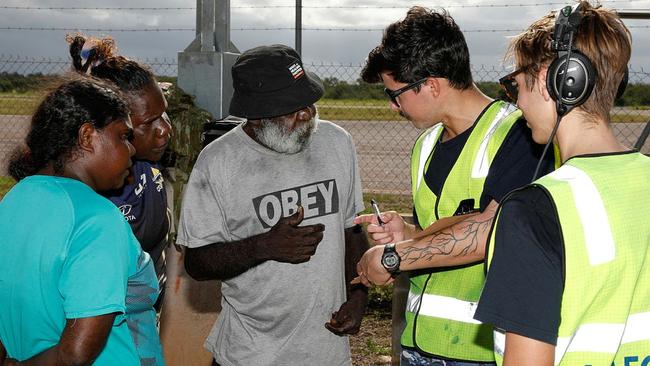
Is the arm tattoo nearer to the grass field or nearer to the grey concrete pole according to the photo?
the grey concrete pole

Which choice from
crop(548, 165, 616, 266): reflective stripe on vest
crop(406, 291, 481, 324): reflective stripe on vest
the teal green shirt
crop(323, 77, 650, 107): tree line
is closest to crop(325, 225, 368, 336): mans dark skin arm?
crop(406, 291, 481, 324): reflective stripe on vest

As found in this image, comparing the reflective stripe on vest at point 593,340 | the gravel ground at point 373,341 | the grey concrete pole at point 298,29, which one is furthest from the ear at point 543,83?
the grey concrete pole at point 298,29

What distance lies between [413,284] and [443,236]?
0.46 meters

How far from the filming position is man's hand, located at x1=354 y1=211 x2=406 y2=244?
3287 millimetres

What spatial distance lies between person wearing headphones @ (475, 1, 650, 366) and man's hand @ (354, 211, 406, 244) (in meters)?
1.39

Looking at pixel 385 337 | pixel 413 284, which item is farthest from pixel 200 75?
pixel 413 284

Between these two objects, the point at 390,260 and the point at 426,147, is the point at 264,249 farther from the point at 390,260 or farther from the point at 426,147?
the point at 426,147

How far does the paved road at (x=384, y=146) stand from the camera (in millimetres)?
13905

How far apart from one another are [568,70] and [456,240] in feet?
3.49

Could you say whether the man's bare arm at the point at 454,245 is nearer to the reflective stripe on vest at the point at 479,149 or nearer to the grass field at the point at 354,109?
the reflective stripe on vest at the point at 479,149

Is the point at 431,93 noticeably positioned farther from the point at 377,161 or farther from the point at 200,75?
the point at 377,161

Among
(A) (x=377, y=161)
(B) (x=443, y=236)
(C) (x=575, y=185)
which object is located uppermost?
(C) (x=575, y=185)

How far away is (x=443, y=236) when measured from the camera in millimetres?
2803

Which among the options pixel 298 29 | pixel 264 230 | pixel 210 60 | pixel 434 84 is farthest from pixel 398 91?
pixel 298 29
